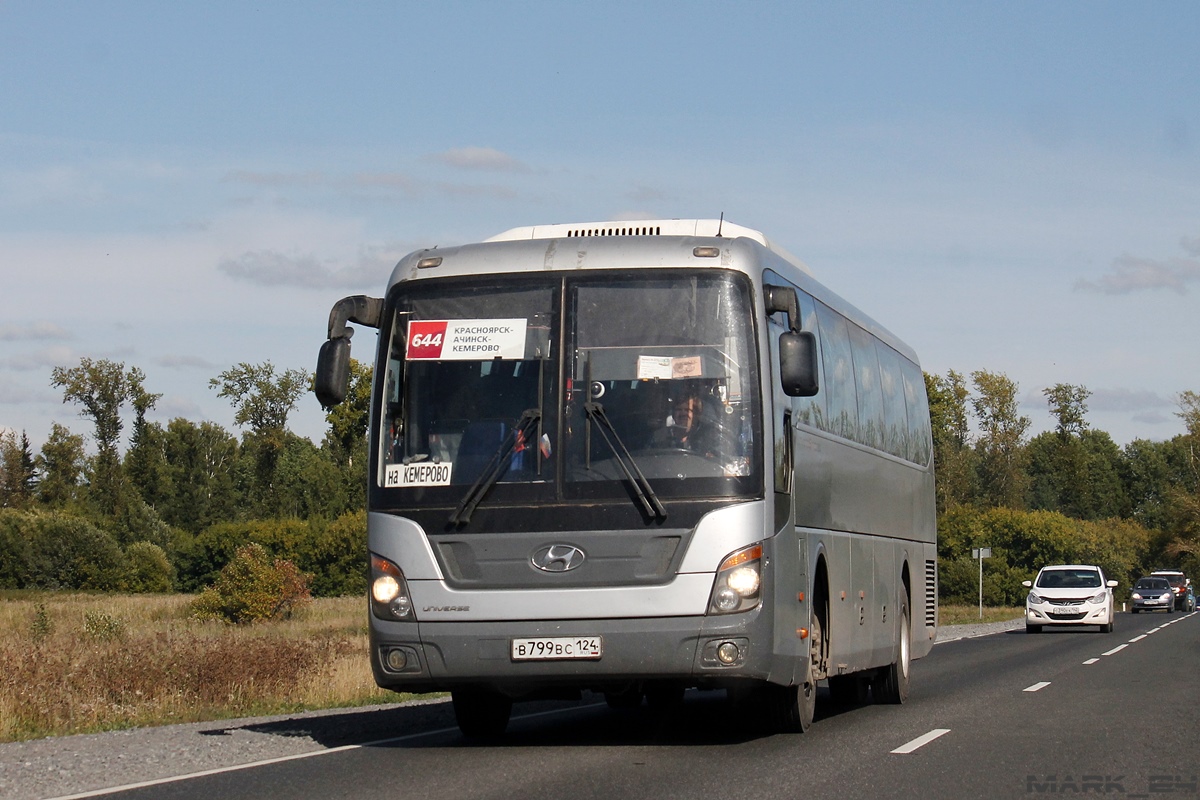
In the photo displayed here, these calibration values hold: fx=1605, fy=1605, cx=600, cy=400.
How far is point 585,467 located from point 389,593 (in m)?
1.56

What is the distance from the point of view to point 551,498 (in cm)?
1049

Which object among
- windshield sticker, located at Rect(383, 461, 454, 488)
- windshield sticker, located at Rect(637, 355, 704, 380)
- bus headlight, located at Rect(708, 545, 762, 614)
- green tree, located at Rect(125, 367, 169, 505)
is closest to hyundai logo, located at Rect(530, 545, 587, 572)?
windshield sticker, located at Rect(383, 461, 454, 488)

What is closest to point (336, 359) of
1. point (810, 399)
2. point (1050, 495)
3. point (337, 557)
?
point (810, 399)

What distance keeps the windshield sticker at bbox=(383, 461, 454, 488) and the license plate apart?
119 cm

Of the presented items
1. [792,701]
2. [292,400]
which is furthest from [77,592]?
[792,701]

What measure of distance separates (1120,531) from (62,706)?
125 metres

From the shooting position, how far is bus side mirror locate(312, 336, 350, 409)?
10.5 metres

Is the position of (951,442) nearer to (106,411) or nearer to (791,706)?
(106,411)

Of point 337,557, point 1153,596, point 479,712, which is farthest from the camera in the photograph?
point 337,557

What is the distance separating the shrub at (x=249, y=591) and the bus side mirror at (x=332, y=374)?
45.9 meters

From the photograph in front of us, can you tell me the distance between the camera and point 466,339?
11.0 metres

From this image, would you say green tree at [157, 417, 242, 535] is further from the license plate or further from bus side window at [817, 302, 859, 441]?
the license plate

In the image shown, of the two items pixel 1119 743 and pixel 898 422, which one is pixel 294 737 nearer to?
pixel 1119 743

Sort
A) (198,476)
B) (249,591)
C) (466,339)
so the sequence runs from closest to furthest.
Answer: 1. (466,339)
2. (249,591)
3. (198,476)
